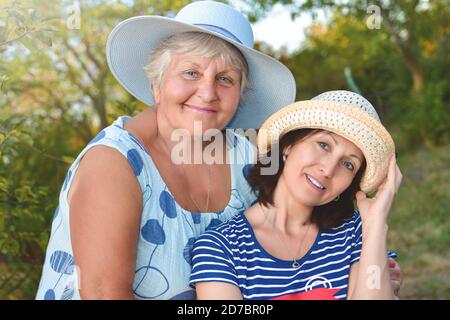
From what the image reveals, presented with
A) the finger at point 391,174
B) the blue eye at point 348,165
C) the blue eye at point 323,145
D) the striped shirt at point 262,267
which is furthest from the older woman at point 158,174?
the finger at point 391,174

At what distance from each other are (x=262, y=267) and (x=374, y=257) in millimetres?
386

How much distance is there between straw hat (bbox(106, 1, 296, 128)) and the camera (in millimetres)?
2434

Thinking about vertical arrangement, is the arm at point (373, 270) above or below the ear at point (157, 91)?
below

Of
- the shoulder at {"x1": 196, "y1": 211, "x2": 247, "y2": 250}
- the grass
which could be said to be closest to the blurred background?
the grass

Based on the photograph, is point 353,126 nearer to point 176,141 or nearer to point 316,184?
point 316,184

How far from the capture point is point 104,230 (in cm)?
206

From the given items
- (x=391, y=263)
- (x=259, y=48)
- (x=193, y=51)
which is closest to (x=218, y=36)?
(x=193, y=51)

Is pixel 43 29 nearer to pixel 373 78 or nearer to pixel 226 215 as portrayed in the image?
pixel 226 215

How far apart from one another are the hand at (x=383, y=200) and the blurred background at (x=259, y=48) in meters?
1.43

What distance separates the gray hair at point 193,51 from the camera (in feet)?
7.81

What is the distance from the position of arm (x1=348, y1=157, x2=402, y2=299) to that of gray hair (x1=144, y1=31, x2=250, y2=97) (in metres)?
0.70

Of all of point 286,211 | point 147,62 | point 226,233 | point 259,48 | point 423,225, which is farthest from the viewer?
point 259,48

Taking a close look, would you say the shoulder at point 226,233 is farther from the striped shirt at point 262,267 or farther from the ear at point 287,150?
the ear at point 287,150
